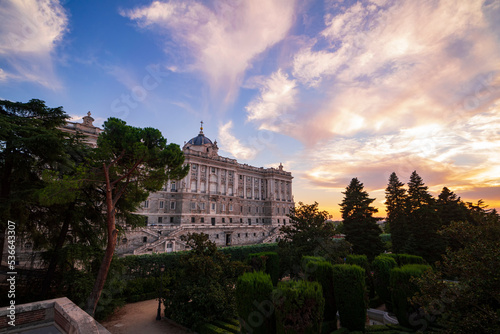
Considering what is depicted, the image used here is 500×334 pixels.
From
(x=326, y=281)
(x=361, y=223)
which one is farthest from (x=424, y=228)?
(x=326, y=281)

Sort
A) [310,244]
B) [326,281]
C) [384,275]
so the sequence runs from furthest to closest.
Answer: [310,244] < [384,275] < [326,281]

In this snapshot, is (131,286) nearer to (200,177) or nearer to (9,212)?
(9,212)

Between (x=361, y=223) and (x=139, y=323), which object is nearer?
(x=139, y=323)

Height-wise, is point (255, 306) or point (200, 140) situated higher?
point (200, 140)

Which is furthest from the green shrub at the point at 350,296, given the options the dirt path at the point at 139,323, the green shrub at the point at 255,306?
the dirt path at the point at 139,323

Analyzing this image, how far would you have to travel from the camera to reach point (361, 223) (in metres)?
31.2

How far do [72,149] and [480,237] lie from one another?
19.8 metres

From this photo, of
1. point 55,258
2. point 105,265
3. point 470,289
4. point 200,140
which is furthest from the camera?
point 200,140

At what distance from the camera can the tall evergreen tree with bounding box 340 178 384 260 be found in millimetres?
30328

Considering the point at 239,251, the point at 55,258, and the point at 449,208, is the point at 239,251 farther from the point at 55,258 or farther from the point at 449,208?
the point at 449,208

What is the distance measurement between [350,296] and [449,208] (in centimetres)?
3196

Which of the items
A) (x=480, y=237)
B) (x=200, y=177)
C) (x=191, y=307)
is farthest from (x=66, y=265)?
(x=200, y=177)

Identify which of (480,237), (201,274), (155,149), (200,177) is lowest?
(201,274)

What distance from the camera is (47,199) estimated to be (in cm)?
1094
